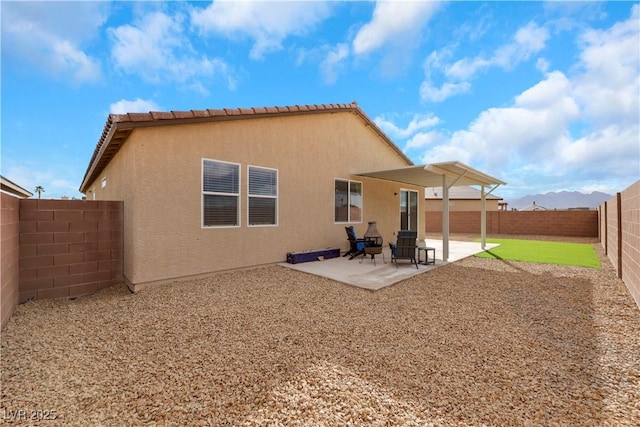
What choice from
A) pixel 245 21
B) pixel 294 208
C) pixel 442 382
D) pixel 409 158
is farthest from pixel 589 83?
pixel 442 382

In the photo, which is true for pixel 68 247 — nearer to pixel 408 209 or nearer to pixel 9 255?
pixel 9 255

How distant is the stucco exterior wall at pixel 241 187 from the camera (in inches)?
238

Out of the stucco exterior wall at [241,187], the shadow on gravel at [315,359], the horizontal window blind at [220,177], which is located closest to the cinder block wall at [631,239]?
the shadow on gravel at [315,359]

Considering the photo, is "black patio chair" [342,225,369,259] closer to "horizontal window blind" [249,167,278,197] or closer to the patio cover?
the patio cover

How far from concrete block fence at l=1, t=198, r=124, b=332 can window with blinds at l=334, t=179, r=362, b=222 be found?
6756 millimetres

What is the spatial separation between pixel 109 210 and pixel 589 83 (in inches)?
637

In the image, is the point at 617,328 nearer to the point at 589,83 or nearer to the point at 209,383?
the point at 209,383

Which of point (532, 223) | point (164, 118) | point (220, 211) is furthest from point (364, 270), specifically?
point (532, 223)

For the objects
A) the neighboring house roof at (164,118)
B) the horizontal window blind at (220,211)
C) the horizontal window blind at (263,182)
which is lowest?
the horizontal window blind at (220,211)

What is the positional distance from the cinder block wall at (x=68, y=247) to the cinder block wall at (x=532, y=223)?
21.7 meters

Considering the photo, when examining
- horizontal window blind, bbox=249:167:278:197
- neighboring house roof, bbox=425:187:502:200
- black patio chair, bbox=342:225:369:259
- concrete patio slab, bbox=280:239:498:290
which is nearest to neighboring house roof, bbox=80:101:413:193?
horizontal window blind, bbox=249:167:278:197

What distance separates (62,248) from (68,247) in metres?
0.09

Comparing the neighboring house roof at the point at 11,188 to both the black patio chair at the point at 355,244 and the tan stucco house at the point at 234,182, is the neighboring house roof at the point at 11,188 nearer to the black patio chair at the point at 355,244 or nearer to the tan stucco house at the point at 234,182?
the tan stucco house at the point at 234,182

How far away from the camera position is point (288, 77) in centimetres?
1466
